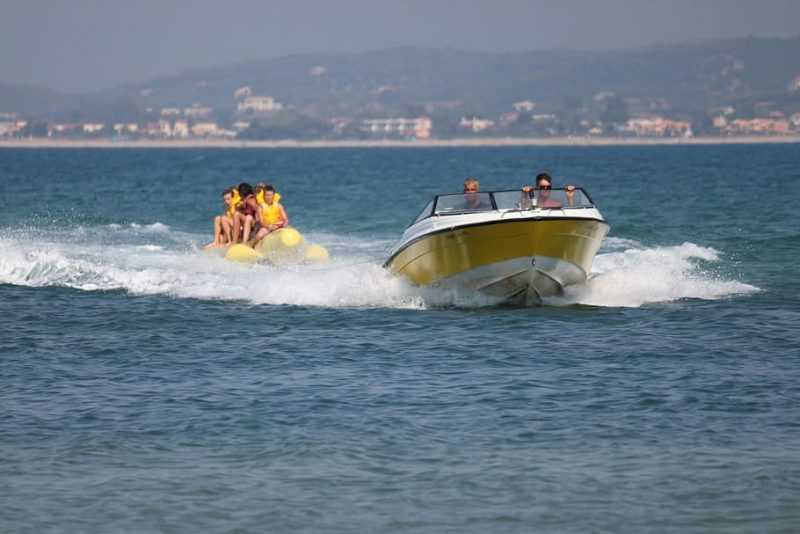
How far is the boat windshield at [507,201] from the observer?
17.0m

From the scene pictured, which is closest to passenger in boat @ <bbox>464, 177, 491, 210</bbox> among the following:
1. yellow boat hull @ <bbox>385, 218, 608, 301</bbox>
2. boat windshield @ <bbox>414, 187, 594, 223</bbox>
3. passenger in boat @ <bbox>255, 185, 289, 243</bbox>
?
boat windshield @ <bbox>414, 187, 594, 223</bbox>

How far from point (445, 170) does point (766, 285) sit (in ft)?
261

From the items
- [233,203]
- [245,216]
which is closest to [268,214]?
[245,216]

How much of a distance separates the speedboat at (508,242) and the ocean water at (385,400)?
40 cm

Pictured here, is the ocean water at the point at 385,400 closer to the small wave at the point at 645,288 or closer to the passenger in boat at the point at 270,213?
the small wave at the point at 645,288

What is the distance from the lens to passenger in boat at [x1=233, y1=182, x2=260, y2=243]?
22672 millimetres

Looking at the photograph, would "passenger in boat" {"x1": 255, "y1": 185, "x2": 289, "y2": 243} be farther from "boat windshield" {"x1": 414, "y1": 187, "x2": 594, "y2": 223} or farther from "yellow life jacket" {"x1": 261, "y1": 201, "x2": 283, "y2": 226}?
"boat windshield" {"x1": 414, "y1": 187, "x2": 594, "y2": 223}

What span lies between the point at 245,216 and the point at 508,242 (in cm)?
724

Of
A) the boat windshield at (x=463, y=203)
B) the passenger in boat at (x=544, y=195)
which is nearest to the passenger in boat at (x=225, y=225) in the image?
the boat windshield at (x=463, y=203)

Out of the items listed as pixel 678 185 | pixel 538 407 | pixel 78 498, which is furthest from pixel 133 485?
pixel 678 185

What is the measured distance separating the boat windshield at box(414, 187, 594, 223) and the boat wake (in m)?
1.25

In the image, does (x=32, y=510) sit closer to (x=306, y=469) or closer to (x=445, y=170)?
(x=306, y=469)

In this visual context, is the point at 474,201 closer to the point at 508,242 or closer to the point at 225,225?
the point at 508,242

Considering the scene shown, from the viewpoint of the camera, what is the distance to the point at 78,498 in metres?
9.44
